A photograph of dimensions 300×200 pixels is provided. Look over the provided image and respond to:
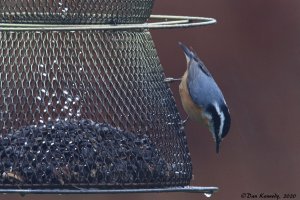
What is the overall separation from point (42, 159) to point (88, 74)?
56cm

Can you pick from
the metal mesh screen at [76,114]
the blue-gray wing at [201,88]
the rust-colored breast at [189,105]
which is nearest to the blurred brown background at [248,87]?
the rust-colored breast at [189,105]

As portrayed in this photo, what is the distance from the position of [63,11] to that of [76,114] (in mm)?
603

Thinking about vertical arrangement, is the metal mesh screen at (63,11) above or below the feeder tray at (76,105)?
above

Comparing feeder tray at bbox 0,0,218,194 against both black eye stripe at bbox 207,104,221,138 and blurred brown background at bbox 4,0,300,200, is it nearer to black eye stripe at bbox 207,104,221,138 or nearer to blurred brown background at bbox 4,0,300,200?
black eye stripe at bbox 207,104,221,138

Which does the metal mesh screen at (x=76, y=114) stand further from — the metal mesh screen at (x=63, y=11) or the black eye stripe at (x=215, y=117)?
the black eye stripe at (x=215, y=117)

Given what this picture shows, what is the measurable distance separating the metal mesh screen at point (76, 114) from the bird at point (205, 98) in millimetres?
846

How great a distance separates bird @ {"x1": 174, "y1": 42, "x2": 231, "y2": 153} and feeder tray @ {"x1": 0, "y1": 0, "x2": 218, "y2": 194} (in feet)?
2.77

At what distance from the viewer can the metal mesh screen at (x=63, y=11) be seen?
6703mm

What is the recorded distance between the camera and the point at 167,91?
7.20 meters

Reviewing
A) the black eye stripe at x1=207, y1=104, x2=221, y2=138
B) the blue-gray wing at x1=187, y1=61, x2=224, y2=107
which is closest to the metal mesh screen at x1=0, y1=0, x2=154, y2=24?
the blue-gray wing at x1=187, y1=61, x2=224, y2=107

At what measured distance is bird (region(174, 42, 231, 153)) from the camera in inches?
302

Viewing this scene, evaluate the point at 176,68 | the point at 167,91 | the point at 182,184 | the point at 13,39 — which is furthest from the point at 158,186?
the point at 176,68

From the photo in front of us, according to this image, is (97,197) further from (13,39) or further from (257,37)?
(13,39)

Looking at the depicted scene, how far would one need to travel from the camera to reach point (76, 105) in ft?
21.9
